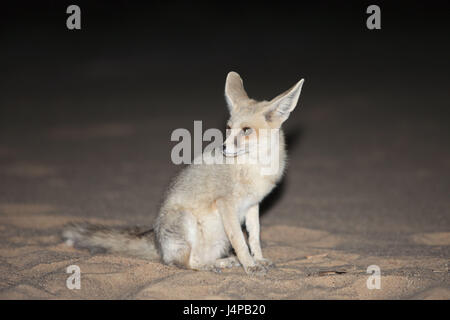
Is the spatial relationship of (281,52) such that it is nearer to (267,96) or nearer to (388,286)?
(267,96)

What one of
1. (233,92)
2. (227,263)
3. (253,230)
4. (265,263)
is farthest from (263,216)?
(233,92)

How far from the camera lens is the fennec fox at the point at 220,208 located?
488 centimetres

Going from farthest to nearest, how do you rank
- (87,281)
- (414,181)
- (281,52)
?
(281,52) → (414,181) → (87,281)

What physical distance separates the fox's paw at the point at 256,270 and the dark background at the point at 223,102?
1924 mm

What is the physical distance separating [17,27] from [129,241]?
2265 centimetres

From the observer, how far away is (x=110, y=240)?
5.37 m

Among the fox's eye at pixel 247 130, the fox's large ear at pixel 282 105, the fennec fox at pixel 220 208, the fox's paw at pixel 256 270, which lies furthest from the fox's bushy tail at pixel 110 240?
the fox's large ear at pixel 282 105

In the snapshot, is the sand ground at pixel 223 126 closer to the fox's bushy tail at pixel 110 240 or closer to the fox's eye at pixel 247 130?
the fox's bushy tail at pixel 110 240

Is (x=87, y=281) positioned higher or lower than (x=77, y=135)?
lower

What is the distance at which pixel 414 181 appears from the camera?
339 inches

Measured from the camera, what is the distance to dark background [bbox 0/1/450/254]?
311 inches

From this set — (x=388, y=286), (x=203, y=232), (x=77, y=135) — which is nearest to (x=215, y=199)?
(x=203, y=232)
